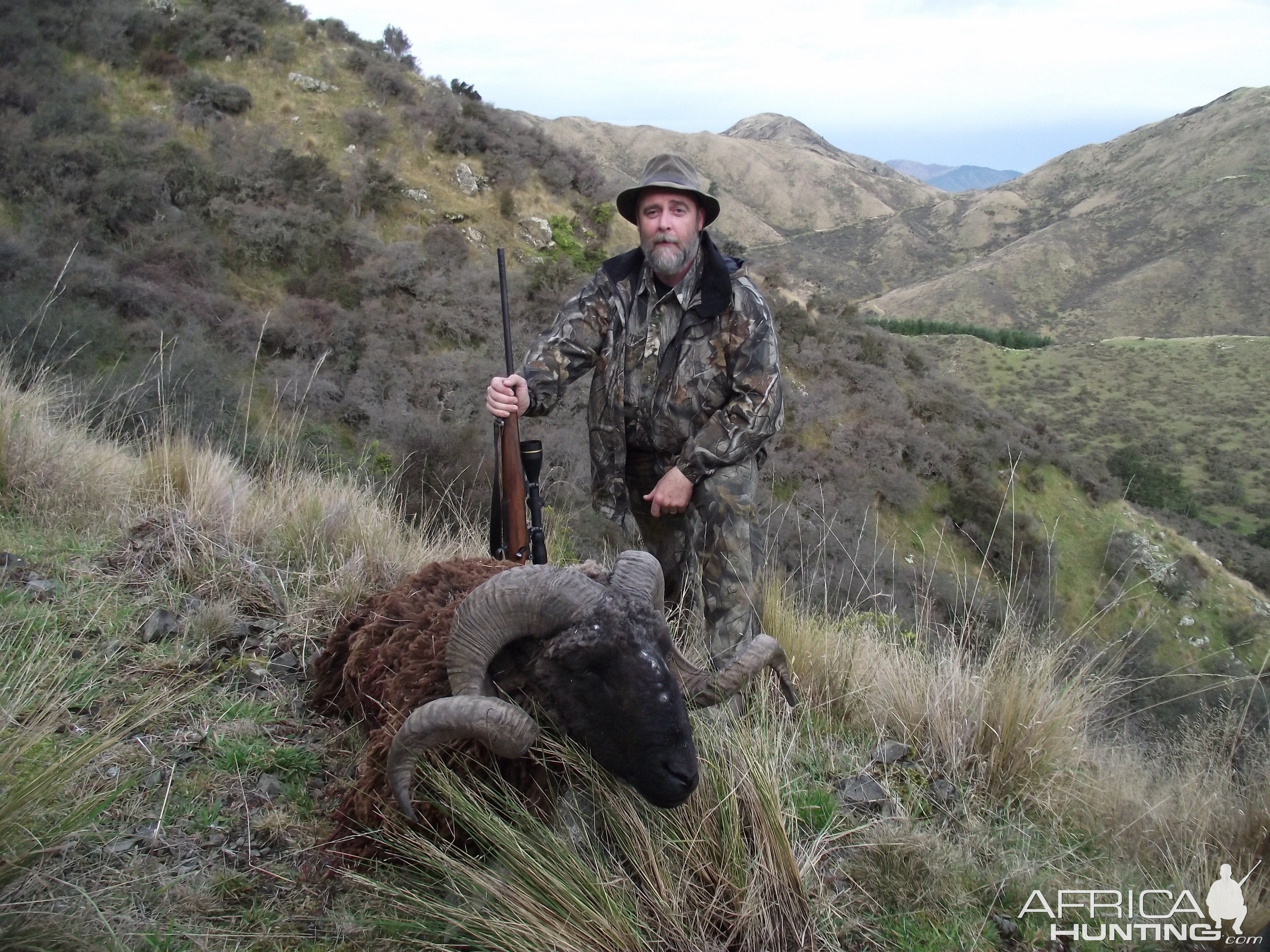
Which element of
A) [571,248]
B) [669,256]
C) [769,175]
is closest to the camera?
[669,256]

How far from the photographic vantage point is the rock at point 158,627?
416 cm

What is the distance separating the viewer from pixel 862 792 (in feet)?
11.9

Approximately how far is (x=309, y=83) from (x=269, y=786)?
90.6 ft

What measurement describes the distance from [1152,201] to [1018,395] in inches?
2033

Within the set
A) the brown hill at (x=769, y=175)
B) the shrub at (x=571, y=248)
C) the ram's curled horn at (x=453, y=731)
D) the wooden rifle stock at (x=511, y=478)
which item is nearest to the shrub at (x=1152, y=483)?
the shrub at (x=571, y=248)

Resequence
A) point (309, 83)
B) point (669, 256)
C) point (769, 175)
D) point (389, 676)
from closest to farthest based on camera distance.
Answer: point (389, 676) < point (669, 256) < point (309, 83) < point (769, 175)

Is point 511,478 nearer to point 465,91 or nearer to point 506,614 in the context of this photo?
point 506,614

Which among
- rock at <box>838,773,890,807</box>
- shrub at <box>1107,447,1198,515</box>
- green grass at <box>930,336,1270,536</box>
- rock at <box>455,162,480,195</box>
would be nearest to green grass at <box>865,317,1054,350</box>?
green grass at <box>930,336,1270,536</box>

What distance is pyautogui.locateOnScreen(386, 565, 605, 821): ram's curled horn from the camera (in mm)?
2807

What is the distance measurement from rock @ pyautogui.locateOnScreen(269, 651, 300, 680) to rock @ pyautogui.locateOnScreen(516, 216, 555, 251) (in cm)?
2176

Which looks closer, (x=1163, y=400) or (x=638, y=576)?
(x=638, y=576)

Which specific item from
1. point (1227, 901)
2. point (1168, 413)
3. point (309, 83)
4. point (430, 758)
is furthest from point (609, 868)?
point (1168, 413)

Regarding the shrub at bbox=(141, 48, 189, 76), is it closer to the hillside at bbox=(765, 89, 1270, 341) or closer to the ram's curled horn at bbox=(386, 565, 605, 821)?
the ram's curled horn at bbox=(386, 565, 605, 821)

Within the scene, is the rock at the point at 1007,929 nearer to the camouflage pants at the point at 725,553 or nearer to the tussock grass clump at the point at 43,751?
the camouflage pants at the point at 725,553
